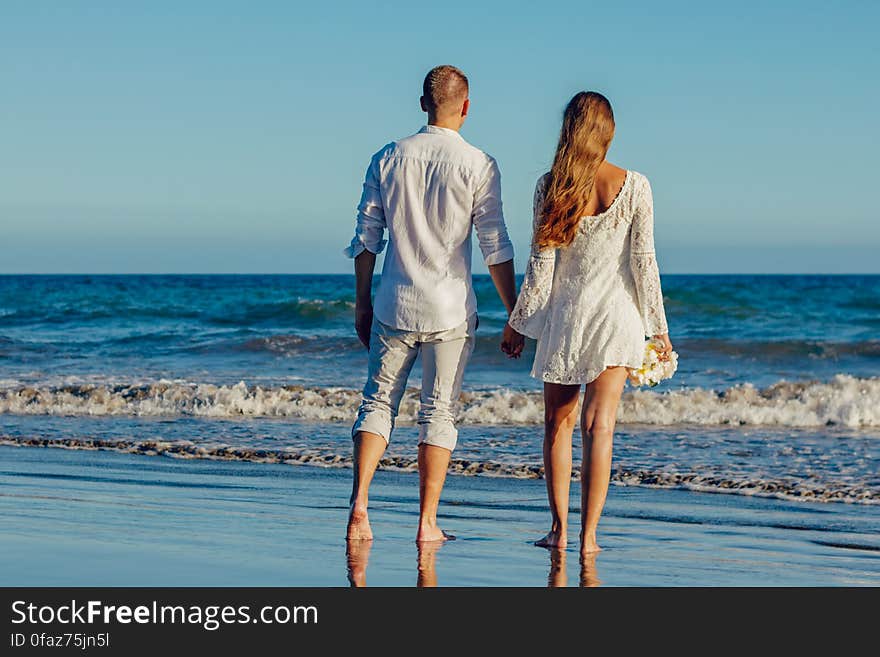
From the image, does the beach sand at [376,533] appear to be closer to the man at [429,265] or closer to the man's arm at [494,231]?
the man at [429,265]

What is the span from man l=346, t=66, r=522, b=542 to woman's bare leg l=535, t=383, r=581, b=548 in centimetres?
27

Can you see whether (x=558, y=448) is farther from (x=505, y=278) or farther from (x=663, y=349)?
(x=505, y=278)

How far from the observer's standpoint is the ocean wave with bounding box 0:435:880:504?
6.27 m

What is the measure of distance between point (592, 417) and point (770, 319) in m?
21.5

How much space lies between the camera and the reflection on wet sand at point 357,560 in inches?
143

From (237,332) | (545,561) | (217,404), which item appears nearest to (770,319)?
(237,332)

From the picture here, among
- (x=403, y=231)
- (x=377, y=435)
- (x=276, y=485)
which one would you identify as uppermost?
(x=403, y=231)

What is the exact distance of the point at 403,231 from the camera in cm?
415

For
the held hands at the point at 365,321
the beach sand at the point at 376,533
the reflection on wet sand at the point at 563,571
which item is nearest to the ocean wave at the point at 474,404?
the beach sand at the point at 376,533

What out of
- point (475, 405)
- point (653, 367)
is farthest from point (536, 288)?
point (475, 405)

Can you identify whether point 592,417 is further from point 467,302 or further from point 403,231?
point 403,231

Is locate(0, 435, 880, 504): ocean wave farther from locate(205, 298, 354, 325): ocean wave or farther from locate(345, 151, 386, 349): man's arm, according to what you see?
locate(205, 298, 354, 325): ocean wave

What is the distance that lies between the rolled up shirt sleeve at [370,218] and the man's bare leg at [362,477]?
2.38 feet
